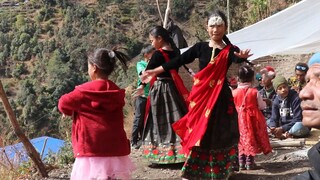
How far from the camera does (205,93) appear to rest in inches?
168

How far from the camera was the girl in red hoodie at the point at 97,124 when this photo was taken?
12.1 ft

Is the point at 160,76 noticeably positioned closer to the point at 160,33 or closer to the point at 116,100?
the point at 160,33

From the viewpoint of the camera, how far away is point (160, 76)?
511 cm

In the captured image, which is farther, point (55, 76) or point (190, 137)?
point (55, 76)

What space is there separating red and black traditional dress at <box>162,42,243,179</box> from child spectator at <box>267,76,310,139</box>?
2.12 meters

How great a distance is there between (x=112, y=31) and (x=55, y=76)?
11.2m

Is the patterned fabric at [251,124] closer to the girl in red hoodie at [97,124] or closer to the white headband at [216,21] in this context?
the white headband at [216,21]

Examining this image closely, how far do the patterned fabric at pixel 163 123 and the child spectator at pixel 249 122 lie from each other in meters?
0.63

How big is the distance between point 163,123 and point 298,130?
6.73 ft

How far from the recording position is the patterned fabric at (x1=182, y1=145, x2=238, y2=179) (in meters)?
4.27

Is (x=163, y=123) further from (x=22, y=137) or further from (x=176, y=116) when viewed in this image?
(x=22, y=137)

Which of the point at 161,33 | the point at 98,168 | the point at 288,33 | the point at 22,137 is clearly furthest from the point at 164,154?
the point at 288,33

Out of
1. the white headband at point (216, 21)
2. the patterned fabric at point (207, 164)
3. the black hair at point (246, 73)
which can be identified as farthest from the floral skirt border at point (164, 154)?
the white headband at point (216, 21)

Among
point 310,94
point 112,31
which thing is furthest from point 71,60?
point 310,94
